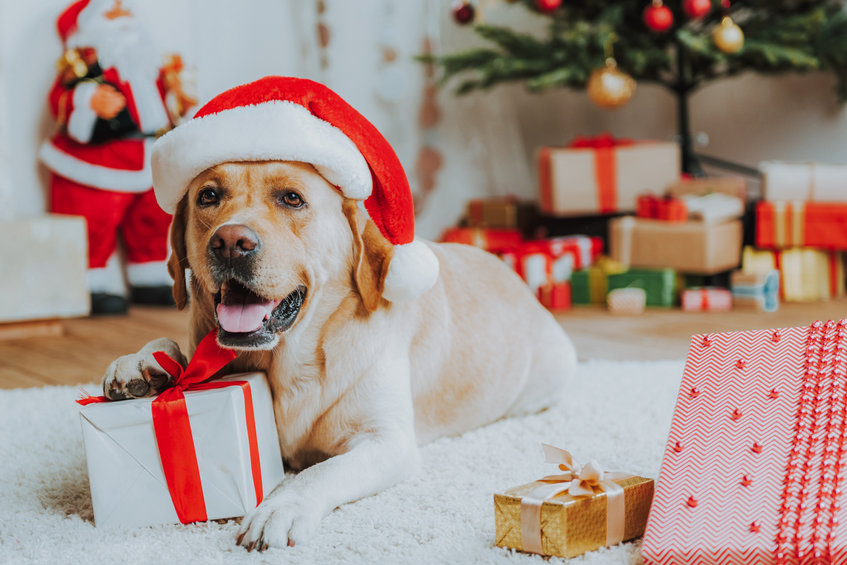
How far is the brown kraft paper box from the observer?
3.04 m

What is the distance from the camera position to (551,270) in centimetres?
318

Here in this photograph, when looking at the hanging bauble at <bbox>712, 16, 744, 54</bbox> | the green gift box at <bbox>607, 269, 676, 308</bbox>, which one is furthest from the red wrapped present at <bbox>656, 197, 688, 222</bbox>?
the hanging bauble at <bbox>712, 16, 744, 54</bbox>

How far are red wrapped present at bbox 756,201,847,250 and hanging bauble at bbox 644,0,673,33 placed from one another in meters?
0.71

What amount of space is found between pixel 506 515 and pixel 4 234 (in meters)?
2.23

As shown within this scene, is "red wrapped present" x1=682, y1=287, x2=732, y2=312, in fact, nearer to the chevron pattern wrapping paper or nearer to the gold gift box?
the chevron pattern wrapping paper

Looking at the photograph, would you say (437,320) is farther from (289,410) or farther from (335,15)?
(335,15)

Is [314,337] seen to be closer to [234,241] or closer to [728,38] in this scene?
[234,241]

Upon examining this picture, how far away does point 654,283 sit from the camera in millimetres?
3090

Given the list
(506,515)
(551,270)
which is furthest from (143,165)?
(506,515)

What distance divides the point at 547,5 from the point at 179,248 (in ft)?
7.10

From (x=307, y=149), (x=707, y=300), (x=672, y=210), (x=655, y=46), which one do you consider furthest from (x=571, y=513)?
(x=655, y=46)

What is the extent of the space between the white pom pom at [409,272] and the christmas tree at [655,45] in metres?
1.95

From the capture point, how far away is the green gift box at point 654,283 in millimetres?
3078

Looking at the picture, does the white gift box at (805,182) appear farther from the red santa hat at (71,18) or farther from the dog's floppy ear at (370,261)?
the red santa hat at (71,18)
